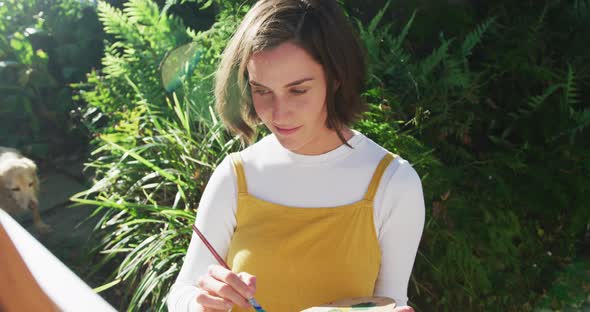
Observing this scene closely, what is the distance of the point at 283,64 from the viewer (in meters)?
1.33

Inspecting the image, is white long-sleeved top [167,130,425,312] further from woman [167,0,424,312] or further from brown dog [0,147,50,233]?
brown dog [0,147,50,233]

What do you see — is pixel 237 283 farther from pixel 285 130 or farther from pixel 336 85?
pixel 336 85

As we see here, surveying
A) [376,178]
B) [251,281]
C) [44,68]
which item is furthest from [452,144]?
[44,68]

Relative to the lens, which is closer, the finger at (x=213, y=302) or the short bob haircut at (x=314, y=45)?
the finger at (x=213, y=302)

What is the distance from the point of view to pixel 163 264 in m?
2.45

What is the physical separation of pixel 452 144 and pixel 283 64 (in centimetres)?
153

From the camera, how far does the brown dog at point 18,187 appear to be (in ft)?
11.6

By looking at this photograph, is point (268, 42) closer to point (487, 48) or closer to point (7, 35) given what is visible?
point (487, 48)

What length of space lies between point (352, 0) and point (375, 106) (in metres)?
0.95

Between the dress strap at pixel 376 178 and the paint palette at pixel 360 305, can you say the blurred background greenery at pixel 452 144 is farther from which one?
the paint palette at pixel 360 305

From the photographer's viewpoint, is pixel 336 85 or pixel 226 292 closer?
pixel 226 292

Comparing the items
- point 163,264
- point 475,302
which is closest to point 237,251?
point 163,264

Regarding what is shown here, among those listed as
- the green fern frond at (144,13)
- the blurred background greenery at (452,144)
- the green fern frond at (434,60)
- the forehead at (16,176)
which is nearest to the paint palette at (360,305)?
the blurred background greenery at (452,144)

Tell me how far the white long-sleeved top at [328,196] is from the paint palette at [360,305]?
0.76 ft
